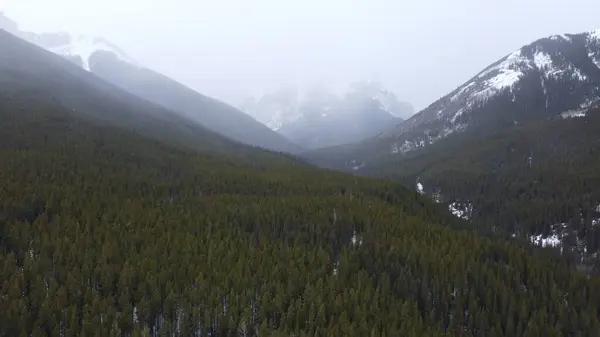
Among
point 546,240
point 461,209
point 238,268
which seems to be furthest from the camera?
point 461,209

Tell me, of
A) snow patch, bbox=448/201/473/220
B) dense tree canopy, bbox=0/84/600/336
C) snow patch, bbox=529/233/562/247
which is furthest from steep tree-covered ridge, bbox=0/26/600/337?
snow patch, bbox=448/201/473/220

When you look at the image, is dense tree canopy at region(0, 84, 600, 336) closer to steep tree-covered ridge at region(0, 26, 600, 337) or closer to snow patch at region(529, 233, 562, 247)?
steep tree-covered ridge at region(0, 26, 600, 337)

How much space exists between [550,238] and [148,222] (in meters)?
125

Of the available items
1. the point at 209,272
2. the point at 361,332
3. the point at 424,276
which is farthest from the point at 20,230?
the point at 424,276

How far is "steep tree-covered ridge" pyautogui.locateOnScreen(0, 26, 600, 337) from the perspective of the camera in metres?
42.7

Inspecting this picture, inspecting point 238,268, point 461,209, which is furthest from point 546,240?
point 238,268

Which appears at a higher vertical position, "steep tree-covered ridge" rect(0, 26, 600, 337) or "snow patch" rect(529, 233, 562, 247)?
"snow patch" rect(529, 233, 562, 247)

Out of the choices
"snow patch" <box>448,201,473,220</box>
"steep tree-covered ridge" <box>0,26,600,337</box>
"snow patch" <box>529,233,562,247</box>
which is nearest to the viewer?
"steep tree-covered ridge" <box>0,26,600,337</box>

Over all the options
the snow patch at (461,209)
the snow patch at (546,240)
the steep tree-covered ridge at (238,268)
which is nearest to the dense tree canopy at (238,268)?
the steep tree-covered ridge at (238,268)

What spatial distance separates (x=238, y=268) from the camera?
5497cm

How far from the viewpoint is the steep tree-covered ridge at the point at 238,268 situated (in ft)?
140

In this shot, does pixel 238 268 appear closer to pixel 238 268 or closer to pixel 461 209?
pixel 238 268

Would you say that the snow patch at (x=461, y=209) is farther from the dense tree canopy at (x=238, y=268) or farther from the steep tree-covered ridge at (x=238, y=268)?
the steep tree-covered ridge at (x=238, y=268)

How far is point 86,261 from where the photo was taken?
164 ft
